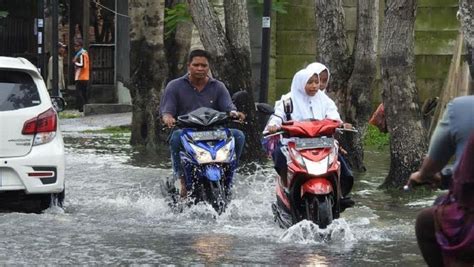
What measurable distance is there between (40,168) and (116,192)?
95.9 inches

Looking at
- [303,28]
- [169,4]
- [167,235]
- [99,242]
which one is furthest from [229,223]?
[303,28]

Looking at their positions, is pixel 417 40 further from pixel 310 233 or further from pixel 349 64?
pixel 310 233

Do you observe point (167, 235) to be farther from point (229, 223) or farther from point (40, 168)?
point (40, 168)

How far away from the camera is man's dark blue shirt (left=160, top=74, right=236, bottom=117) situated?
11.5 m

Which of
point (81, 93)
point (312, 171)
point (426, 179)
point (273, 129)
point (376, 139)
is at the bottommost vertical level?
point (81, 93)

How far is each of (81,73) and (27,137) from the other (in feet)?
60.3

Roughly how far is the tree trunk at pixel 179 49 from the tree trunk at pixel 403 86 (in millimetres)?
8128

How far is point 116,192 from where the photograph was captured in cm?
1337

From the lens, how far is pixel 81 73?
29203 mm

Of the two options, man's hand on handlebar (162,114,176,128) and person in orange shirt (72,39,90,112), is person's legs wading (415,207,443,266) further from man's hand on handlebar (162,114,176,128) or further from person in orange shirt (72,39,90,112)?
person in orange shirt (72,39,90,112)

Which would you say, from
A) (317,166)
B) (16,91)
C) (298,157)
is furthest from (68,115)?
(317,166)

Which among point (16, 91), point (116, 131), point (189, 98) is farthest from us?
point (116, 131)

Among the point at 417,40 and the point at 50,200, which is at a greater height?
the point at 417,40

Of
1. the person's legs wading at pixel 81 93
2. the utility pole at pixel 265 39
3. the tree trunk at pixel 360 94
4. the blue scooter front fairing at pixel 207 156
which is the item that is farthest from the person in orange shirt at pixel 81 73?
the blue scooter front fairing at pixel 207 156
